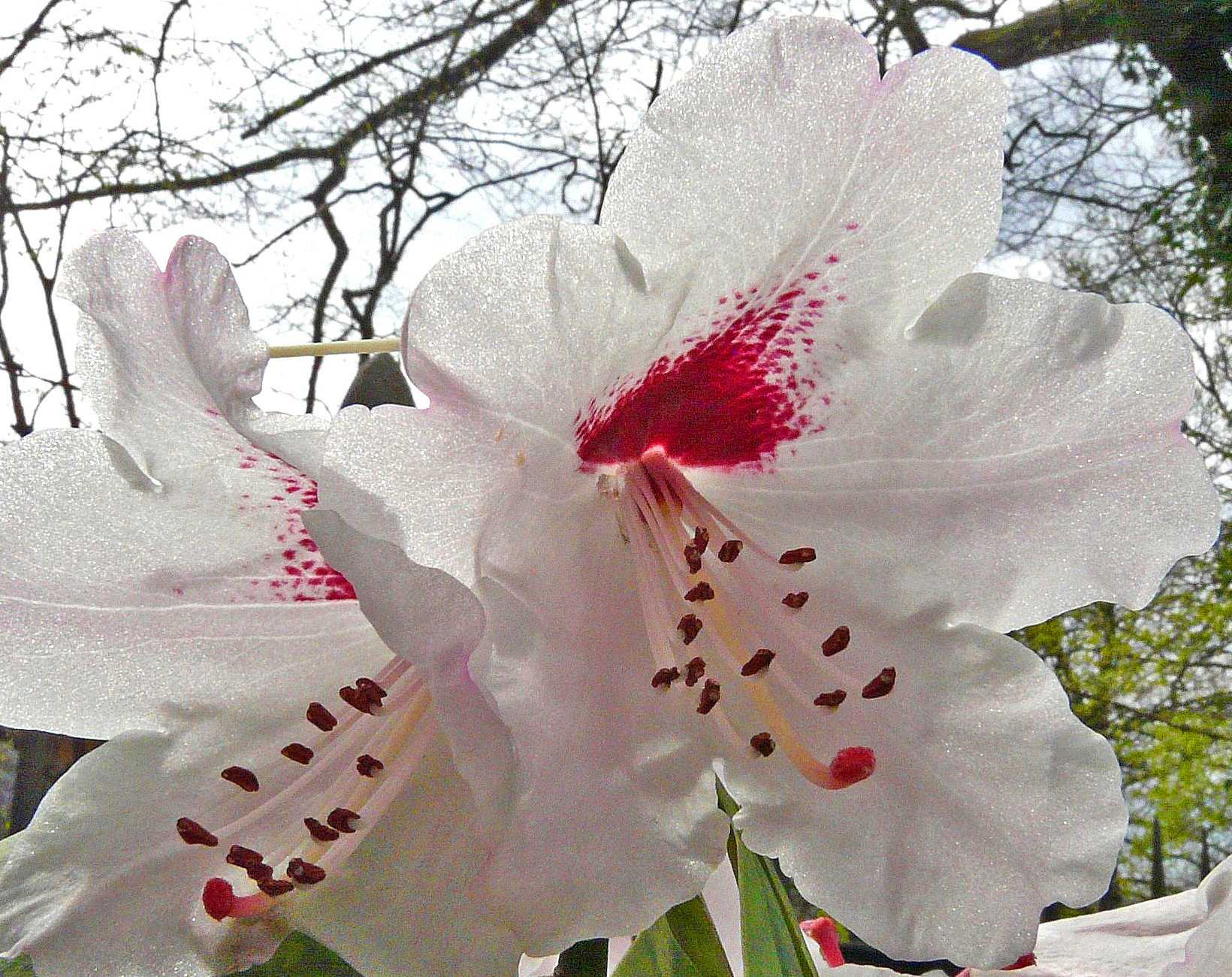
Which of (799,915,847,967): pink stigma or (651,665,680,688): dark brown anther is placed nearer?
(651,665,680,688): dark brown anther

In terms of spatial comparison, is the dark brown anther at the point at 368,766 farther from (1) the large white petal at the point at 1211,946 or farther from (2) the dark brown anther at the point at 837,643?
(1) the large white petal at the point at 1211,946

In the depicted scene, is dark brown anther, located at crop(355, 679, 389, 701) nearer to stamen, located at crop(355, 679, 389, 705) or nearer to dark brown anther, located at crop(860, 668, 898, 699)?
stamen, located at crop(355, 679, 389, 705)

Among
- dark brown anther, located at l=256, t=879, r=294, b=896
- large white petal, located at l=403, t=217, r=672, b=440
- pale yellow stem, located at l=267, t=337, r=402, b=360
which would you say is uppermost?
large white petal, located at l=403, t=217, r=672, b=440

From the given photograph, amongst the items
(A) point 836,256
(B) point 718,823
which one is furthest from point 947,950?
(A) point 836,256

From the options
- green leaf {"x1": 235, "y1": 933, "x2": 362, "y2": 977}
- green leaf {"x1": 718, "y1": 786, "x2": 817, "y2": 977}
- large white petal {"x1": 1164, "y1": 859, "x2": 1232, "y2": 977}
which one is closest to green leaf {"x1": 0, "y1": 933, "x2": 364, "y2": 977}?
green leaf {"x1": 235, "y1": 933, "x2": 362, "y2": 977}

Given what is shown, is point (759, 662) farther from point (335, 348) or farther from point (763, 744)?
point (335, 348)

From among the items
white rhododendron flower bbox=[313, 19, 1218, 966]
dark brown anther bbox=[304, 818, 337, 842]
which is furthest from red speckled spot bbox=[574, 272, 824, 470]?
dark brown anther bbox=[304, 818, 337, 842]

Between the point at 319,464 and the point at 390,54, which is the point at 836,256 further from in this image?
the point at 390,54

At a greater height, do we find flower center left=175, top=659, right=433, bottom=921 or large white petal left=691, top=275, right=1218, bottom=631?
large white petal left=691, top=275, right=1218, bottom=631
